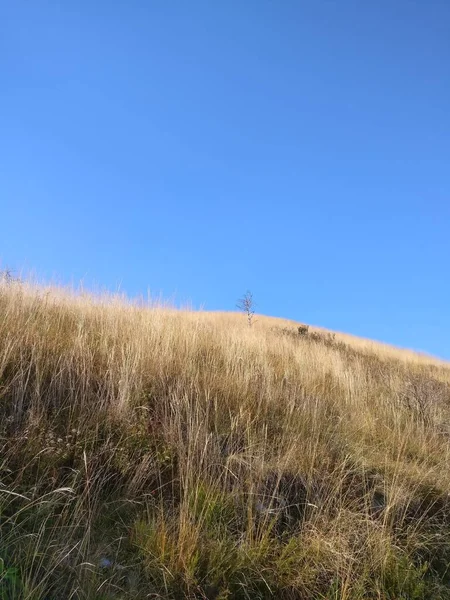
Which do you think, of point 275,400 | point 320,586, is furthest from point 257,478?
point 275,400

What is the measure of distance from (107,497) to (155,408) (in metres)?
1.15

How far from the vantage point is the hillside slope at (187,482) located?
259cm

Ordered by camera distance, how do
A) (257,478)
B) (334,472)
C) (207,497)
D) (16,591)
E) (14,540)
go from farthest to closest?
(334,472) → (257,478) → (207,497) → (14,540) → (16,591)

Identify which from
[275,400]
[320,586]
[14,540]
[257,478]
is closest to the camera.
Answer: [14,540]

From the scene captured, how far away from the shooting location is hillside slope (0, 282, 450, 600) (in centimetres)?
259

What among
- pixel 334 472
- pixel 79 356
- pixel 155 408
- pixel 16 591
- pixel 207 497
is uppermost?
pixel 79 356

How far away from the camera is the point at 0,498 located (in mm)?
2566

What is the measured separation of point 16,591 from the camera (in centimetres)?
213

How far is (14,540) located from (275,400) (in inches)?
124

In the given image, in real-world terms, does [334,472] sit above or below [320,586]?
above

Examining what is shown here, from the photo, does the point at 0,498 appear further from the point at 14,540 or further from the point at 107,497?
the point at 107,497

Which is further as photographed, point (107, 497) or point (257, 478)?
point (257, 478)

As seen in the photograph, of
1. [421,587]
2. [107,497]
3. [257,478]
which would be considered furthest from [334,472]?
[107,497]

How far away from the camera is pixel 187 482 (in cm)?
311
